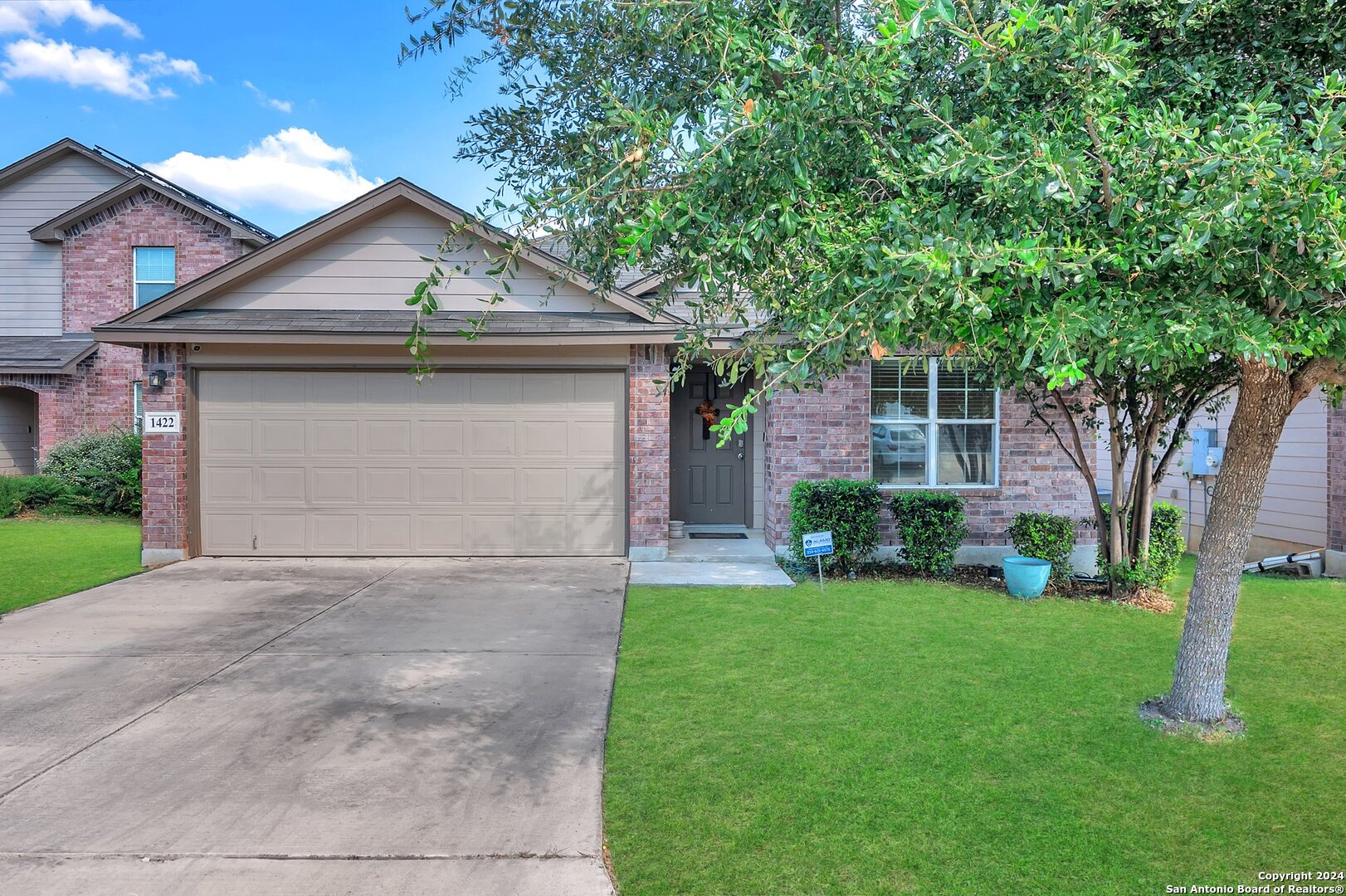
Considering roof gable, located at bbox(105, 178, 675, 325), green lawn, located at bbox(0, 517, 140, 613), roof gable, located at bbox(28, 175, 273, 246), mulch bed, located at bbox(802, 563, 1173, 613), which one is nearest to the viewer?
mulch bed, located at bbox(802, 563, 1173, 613)

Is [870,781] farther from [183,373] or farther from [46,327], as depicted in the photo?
[46,327]

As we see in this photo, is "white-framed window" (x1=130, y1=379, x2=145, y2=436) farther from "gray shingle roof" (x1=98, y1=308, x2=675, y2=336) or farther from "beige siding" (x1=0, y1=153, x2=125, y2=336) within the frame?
"gray shingle roof" (x1=98, y1=308, x2=675, y2=336)

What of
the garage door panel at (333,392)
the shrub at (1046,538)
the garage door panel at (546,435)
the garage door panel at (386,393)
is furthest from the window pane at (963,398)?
the garage door panel at (333,392)

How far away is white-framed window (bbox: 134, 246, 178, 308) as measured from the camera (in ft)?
52.5

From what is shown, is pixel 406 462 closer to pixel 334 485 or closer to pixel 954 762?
pixel 334 485

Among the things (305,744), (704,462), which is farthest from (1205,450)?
(305,744)

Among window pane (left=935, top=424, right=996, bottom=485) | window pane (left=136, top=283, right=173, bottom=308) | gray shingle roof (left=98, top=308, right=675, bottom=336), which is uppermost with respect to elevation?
window pane (left=136, top=283, right=173, bottom=308)

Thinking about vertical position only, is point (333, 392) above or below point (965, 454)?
above

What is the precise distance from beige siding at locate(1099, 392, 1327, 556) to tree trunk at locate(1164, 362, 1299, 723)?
20.7 feet

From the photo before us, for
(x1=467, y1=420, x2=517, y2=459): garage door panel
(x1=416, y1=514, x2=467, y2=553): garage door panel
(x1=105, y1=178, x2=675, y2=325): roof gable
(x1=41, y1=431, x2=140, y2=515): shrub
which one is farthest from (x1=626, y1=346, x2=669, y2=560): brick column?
(x1=41, y1=431, x2=140, y2=515): shrub

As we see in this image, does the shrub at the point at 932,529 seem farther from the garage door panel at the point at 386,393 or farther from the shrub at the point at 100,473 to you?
the shrub at the point at 100,473

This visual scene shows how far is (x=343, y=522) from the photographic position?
382 inches

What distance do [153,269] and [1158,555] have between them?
18.2m

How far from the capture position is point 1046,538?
8594 millimetres
